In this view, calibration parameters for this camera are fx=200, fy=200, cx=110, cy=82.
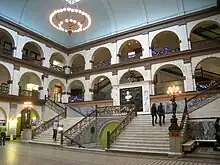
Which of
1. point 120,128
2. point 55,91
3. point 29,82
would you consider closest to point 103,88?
point 55,91

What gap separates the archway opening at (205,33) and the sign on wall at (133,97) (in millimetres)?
6718

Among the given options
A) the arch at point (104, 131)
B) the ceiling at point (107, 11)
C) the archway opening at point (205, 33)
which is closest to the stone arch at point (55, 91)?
the ceiling at point (107, 11)

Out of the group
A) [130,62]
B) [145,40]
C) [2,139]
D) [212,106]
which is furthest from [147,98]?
[2,139]

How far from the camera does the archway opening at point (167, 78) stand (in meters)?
21.5

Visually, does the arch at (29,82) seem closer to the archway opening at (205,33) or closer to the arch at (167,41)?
Answer: the arch at (167,41)

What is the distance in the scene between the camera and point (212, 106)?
11.7 meters

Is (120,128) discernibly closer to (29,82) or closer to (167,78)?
(167,78)

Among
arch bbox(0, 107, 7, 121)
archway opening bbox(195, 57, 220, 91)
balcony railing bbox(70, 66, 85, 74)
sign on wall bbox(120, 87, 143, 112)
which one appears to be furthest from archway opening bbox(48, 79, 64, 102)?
archway opening bbox(195, 57, 220, 91)

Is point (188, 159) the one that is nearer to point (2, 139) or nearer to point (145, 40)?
point (2, 139)

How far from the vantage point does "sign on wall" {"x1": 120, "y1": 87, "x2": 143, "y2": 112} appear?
19.0m

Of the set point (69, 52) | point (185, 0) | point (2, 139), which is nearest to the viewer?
point (2, 139)

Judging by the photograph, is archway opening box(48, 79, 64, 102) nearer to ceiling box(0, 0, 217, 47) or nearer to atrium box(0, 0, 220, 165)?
atrium box(0, 0, 220, 165)

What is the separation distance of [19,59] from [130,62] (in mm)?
10999

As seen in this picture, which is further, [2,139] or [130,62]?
[130,62]
